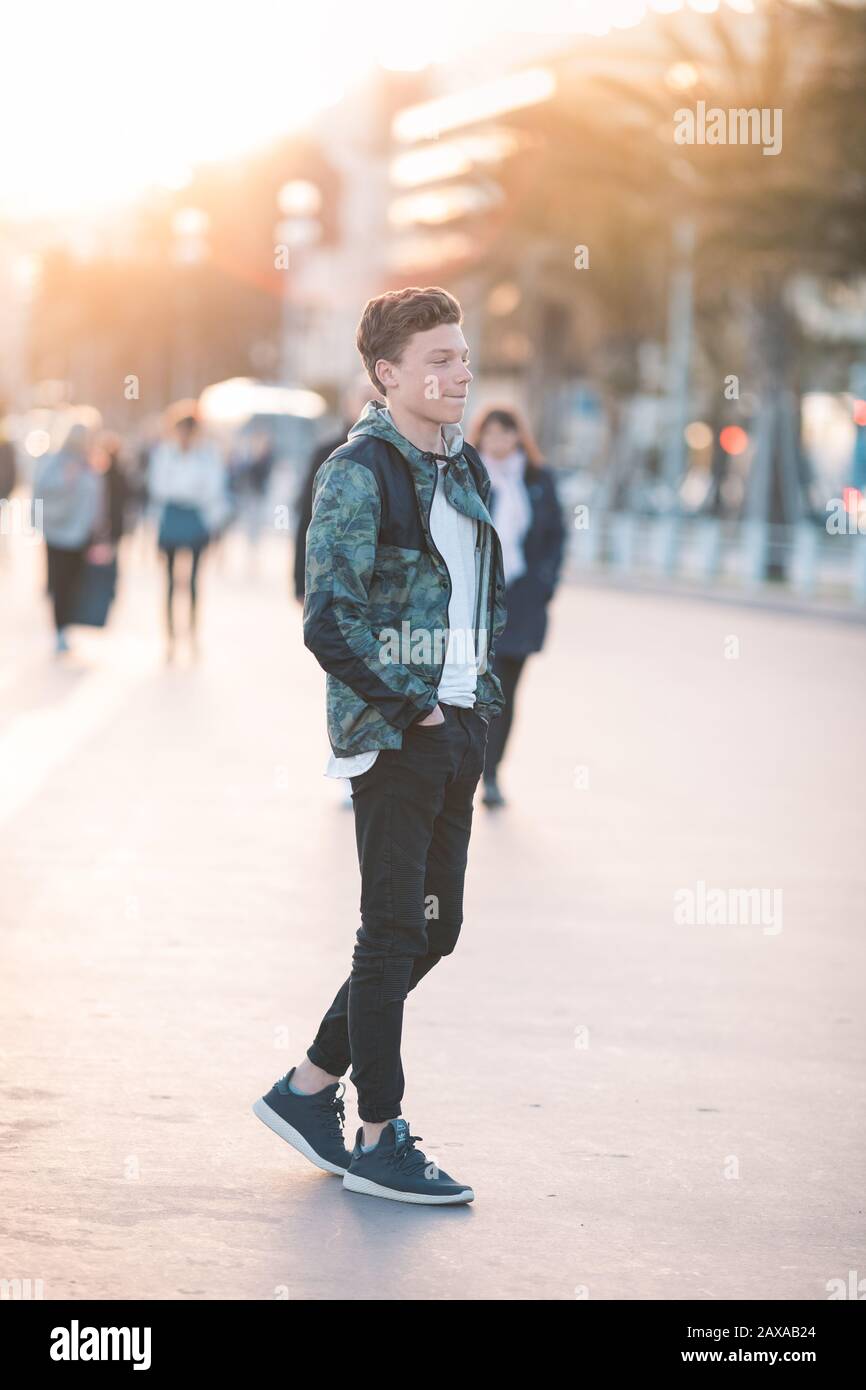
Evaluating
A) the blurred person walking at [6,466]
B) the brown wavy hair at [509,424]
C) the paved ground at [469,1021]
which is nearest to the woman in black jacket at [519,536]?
the brown wavy hair at [509,424]

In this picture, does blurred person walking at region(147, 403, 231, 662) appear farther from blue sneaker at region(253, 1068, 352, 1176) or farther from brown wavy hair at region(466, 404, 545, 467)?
blue sneaker at region(253, 1068, 352, 1176)

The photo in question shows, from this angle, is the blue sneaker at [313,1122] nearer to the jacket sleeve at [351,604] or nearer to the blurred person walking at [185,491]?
the jacket sleeve at [351,604]

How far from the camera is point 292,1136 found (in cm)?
515

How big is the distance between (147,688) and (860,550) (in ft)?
46.1

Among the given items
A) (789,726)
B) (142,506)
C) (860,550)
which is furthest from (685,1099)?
(142,506)

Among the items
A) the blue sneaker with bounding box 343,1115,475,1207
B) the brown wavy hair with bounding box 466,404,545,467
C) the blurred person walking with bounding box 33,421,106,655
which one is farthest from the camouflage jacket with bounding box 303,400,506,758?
the blurred person walking with bounding box 33,421,106,655

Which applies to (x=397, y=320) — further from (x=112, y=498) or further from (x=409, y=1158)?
(x=112, y=498)

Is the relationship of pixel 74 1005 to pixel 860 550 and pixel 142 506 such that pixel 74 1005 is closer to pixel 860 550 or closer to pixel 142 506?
pixel 860 550

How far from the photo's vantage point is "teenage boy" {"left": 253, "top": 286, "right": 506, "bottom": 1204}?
471 centimetres

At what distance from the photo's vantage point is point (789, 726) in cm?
1538

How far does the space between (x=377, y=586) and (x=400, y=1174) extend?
3.90ft

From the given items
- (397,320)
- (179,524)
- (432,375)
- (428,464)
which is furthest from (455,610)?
(179,524)

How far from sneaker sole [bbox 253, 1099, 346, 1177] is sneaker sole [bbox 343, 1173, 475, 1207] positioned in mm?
97

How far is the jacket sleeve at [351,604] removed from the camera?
4.68 m
